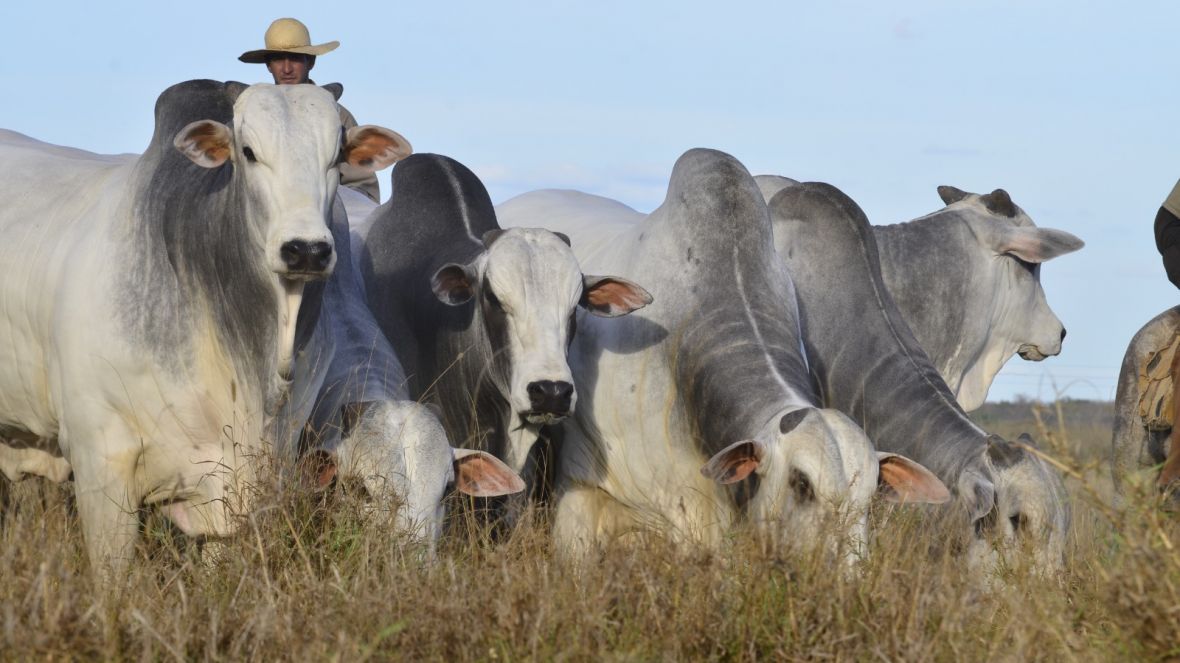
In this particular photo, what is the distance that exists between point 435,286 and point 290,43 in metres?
1.96

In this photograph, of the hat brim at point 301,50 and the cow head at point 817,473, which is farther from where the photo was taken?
the hat brim at point 301,50

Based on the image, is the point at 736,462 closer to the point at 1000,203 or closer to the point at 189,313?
the point at 189,313

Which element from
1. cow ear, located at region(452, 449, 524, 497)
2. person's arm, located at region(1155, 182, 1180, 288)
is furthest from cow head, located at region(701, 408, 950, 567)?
person's arm, located at region(1155, 182, 1180, 288)

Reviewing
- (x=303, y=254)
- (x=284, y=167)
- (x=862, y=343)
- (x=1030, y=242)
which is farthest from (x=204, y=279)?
(x=1030, y=242)

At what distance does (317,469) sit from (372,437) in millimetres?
239

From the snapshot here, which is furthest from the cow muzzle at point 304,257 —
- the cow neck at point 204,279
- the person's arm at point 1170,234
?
the person's arm at point 1170,234

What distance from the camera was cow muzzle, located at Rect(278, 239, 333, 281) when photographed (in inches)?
233

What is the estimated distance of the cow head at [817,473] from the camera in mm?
6348

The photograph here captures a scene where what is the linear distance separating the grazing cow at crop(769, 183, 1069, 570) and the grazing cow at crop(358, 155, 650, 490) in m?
1.30

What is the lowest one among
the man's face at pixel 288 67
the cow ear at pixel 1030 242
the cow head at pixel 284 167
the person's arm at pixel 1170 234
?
the cow ear at pixel 1030 242

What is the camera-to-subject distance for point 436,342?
8266mm

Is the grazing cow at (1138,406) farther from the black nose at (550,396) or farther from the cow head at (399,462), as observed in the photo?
the cow head at (399,462)

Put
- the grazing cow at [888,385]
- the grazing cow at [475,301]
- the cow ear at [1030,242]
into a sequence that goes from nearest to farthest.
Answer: the grazing cow at [888,385] → the grazing cow at [475,301] → the cow ear at [1030,242]

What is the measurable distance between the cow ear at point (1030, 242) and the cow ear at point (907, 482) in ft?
14.3
